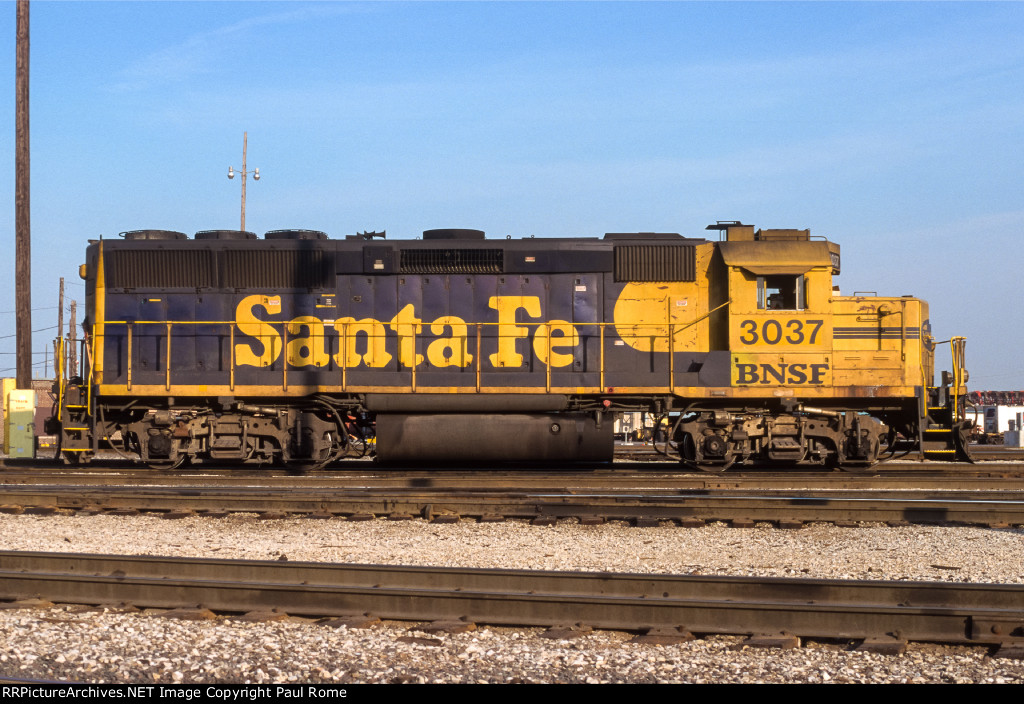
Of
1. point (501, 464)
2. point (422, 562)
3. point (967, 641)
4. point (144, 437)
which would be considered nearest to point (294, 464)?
point (144, 437)

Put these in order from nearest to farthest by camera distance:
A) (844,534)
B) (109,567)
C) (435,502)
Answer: (109,567) < (844,534) < (435,502)

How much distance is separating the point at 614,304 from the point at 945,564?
7722 mm

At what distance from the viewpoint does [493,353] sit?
45.7 feet

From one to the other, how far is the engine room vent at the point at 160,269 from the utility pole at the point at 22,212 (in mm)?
3281

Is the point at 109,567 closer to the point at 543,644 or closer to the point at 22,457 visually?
the point at 543,644

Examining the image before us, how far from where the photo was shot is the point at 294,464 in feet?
46.5

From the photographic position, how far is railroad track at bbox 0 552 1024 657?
4.76 m

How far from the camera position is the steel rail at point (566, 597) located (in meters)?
4.78

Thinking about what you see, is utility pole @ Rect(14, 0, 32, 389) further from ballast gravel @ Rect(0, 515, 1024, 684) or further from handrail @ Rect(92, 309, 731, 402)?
ballast gravel @ Rect(0, 515, 1024, 684)

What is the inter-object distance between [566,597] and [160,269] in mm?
11130

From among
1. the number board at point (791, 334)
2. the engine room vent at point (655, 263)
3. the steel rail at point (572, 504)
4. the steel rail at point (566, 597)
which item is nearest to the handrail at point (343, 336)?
the engine room vent at point (655, 263)

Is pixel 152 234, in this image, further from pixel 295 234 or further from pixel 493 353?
pixel 493 353

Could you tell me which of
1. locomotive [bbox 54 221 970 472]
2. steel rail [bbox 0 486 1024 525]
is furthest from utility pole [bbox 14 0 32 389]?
steel rail [bbox 0 486 1024 525]

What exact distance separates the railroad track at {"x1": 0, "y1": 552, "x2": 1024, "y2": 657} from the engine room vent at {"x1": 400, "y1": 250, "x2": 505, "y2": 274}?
27.7 ft
